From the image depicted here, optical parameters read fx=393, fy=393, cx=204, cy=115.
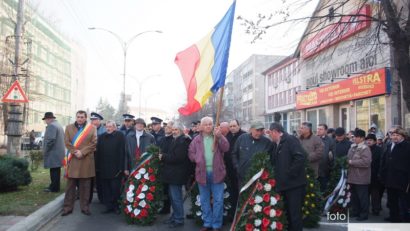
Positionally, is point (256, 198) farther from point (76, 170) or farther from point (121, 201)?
point (76, 170)

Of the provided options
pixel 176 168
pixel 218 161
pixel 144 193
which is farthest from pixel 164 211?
pixel 218 161

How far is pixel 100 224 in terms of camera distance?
23.0 feet

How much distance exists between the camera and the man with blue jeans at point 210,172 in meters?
6.40

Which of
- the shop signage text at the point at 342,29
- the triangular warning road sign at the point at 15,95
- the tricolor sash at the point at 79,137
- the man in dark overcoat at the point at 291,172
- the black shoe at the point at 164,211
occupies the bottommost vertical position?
the black shoe at the point at 164,211

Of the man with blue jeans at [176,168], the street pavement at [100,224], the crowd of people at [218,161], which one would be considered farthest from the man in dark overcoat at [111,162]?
the man with blue jeans at [176,168]

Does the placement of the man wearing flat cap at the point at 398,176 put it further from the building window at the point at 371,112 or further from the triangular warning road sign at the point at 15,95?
the building window at the point at 371,112

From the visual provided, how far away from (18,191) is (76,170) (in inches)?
101

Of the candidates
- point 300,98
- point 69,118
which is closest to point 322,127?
point 300,98

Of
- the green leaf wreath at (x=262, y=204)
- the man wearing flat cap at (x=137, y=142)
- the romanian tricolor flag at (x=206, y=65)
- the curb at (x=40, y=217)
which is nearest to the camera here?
the green leaf wreath at (x=262, y=204)

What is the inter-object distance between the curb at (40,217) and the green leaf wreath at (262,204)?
327 cm

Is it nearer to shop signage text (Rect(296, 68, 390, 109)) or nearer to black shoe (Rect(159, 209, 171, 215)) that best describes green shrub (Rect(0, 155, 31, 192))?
black shoe (Rect(159, 209, 171, 215))

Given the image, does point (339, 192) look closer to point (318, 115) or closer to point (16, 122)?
point (16, 122)

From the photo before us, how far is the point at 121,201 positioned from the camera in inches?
291

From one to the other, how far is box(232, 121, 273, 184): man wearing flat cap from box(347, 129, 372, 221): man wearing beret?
87.7 inches
